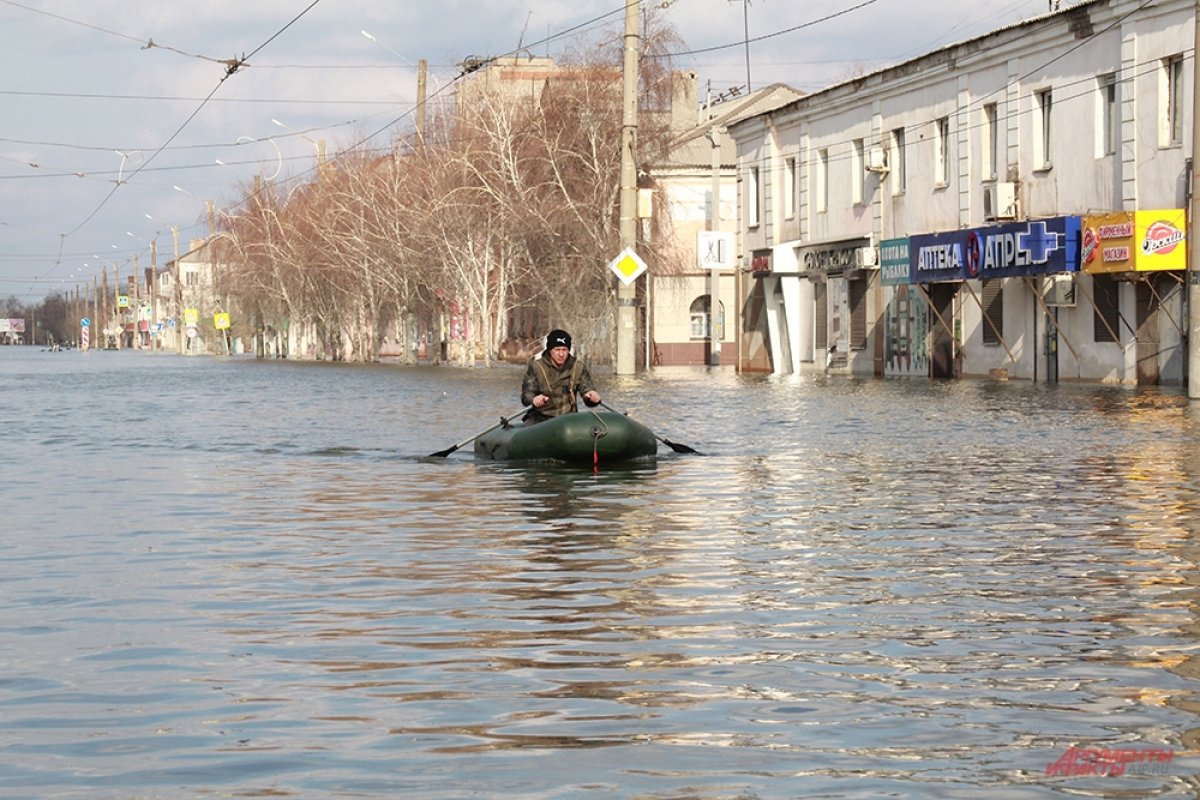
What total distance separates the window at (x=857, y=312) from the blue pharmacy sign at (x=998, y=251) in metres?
5.47

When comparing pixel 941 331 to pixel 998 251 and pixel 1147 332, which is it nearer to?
pixel 998 251

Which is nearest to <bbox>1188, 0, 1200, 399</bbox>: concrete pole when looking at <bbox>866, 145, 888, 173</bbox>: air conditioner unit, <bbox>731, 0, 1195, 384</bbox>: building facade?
<bbox>731, 0, 1195, 384</bbox>: building facade

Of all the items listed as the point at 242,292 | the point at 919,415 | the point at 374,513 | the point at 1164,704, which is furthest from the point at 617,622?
the point at 242,292

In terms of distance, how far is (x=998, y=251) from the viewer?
138 feet

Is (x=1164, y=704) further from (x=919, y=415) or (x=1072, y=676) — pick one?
(x=919, y=415)

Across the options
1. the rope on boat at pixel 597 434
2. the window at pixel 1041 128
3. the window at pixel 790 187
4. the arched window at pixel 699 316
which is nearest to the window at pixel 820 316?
the window at pixel 790 187

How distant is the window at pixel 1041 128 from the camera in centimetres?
4234

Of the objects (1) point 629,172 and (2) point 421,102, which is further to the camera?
(2) point 421,102

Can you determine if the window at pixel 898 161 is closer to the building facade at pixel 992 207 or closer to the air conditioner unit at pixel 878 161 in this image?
the building facade at pixel 992 207

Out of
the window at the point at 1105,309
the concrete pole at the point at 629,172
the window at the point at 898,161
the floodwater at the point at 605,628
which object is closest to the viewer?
the floodwater at the point at 605,628

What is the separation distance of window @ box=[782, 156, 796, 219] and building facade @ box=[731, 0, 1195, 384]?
0.23 feet

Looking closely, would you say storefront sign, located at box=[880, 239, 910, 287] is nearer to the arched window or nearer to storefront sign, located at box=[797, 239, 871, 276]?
storefront sign, located at box=[797, 239, 871, 276]

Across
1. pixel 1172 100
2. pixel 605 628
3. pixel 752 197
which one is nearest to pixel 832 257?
pixel 752 197

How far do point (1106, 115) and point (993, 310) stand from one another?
21.1 feet
